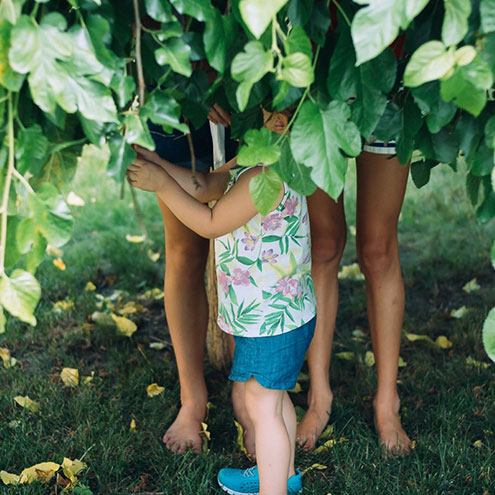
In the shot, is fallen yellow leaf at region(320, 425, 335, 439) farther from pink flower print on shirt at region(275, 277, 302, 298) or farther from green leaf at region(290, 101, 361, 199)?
green leaf at region(290, 101, 361, 199)

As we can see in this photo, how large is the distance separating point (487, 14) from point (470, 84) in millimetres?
101

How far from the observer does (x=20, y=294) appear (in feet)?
3.48

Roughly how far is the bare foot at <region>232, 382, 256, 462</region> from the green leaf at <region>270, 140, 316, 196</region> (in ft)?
4.26

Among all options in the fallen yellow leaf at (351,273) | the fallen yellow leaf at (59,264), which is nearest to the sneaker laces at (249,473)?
the fallen yellow leaf at (351,273)

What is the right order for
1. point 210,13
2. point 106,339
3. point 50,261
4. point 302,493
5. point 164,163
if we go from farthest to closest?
point 50,261 → point 106,339 → point 302,493 → point 164,163 → point 210,13

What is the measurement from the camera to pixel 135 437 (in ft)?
8.08

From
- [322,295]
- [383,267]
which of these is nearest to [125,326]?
[322,295]

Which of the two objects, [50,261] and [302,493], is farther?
[50,261]

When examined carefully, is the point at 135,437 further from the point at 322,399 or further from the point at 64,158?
the point at 64,158

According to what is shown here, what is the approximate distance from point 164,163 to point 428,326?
6.10 ft

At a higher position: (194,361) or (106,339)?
(194,361)

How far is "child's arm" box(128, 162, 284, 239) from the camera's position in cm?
186

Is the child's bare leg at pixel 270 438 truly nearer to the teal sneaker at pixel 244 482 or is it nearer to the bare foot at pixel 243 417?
the teal sneaker at pixel 244 482

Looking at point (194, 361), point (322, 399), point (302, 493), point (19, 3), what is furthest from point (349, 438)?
point (19, 3)
